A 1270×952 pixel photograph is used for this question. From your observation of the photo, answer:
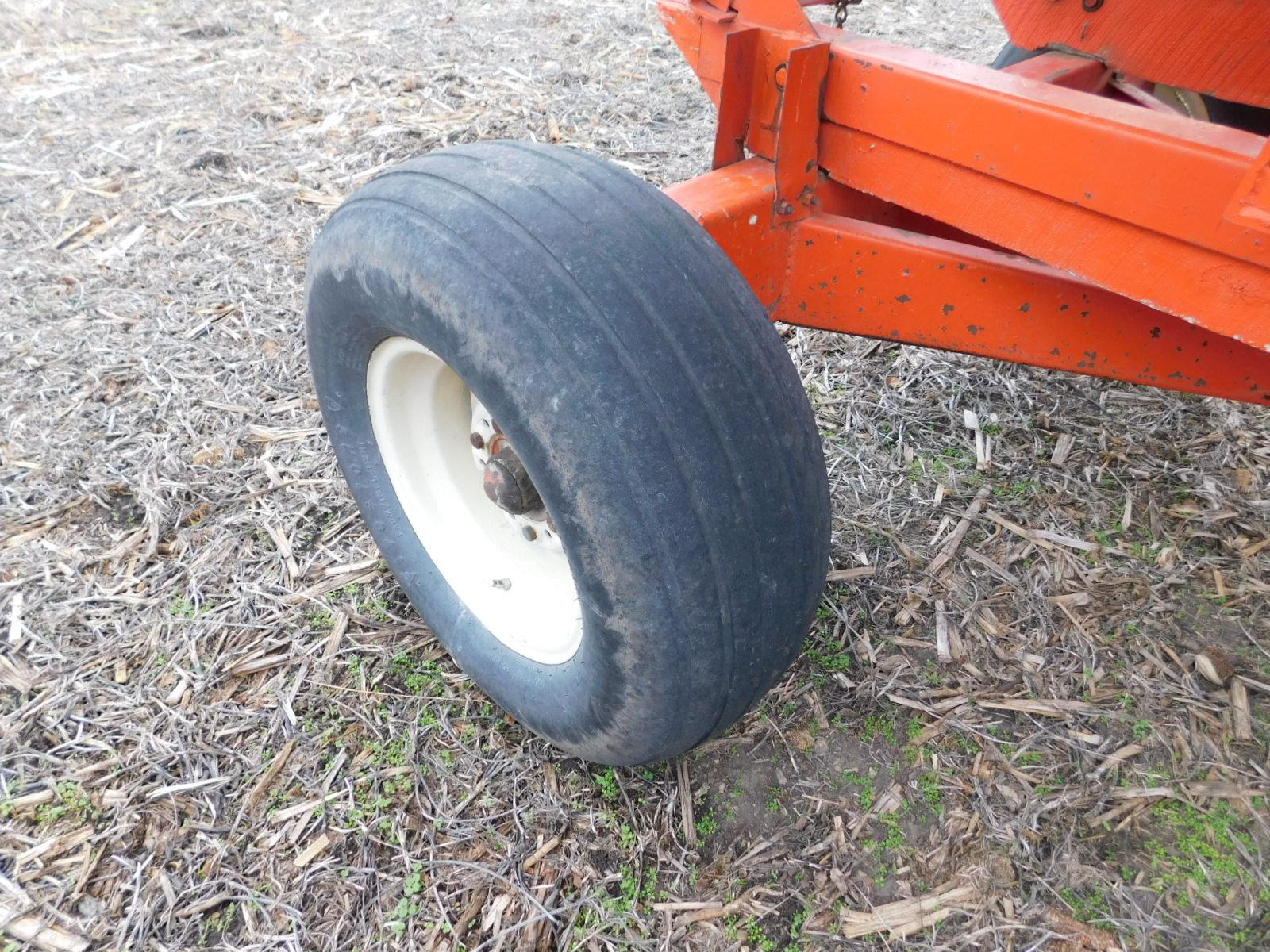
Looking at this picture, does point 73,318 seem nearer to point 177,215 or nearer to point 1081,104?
point 177,215

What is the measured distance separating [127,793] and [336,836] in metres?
0.51

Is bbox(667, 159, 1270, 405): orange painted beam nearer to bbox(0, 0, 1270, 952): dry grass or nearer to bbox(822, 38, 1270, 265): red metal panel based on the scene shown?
bbox(822, 38, 1270, 265): red metal panel

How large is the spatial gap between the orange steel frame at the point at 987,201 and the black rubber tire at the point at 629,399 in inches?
14.2

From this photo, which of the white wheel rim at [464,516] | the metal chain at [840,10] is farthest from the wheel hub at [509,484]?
the metal chain at [840,10]

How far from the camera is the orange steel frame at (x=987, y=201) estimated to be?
128 cm

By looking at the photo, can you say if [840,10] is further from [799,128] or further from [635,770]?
[635,770]

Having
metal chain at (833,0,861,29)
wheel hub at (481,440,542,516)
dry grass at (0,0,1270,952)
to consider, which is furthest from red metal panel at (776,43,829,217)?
dry grass at (0,0,1270,952)

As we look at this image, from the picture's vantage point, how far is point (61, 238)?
394cm

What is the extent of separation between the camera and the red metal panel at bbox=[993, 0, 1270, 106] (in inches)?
66.4

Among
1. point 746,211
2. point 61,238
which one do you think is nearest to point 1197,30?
point 746,211

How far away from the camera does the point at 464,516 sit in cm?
221

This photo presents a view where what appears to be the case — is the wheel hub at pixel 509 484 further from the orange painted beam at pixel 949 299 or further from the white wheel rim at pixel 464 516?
the orange painted beam at pixel 949 299

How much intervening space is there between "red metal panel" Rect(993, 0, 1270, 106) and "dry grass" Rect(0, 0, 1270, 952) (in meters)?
1.24

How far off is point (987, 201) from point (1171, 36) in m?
0.63
